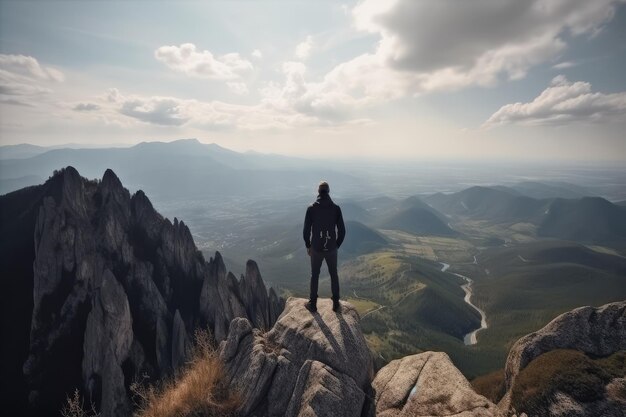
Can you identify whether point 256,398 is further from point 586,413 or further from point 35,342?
point 35,342

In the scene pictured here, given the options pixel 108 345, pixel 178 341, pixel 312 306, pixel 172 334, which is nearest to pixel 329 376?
pixel 312 306

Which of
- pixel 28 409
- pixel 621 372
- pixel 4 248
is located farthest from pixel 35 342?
pixel 621 372

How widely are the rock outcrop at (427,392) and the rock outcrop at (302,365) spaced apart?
103 cm

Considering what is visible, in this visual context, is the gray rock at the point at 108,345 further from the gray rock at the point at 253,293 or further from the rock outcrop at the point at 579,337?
the rock outcrop at the point at 579,337

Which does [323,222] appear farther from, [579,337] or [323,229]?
[579,337]

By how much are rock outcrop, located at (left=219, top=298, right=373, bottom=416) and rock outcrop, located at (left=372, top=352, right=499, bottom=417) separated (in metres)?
1.03

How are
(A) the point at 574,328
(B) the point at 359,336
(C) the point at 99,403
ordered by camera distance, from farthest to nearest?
(C) the point at 99,403 → (A) the point at 574,328 → (B) the point at 359,336

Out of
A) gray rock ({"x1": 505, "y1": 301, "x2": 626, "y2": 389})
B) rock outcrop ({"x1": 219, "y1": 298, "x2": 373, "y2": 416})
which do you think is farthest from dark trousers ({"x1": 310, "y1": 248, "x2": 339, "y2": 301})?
gray rock ({"x1": 505, "y1": 301, "x2": 626, "y2": 389})

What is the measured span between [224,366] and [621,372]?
18.9 m

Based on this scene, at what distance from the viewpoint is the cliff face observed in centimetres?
5547

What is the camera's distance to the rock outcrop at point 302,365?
14.1m

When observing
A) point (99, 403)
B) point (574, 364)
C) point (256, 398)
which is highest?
point (574, 364)

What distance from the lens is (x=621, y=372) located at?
49.5 ft

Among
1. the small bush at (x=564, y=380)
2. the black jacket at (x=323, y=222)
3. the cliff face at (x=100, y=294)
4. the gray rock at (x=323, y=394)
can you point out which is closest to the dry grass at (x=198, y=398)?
the gray rock at (x=323, y=394)
